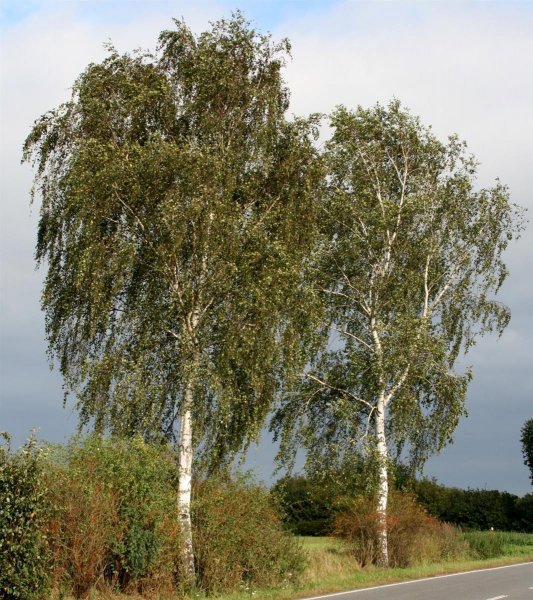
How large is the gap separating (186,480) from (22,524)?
5.26 m

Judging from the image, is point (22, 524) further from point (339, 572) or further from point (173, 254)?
point (339, 572)

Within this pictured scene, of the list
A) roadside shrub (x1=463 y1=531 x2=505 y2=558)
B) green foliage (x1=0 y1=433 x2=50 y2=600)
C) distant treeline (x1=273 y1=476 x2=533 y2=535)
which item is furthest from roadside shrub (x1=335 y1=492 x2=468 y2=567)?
distant treeline (x1=273 y1=476 x2=533 y2=535)

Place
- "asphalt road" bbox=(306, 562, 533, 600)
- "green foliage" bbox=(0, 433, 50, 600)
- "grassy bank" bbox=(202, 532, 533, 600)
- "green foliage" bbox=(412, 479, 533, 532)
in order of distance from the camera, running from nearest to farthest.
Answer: "green foliage" bbox=(0, 433, 50, 600), "asphalt road" bbox=(306, 562, 533, 600), "grassy bank" bbox=(202, 532, 533, 600), "green foliage" bbox=(412, 479, 533, 532)

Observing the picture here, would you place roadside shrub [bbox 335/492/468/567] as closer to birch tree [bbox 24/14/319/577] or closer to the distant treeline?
birch tree [bbox 24/14/319/577]

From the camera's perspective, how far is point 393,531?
29125mm

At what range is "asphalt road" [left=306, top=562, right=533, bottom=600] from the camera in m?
19.0

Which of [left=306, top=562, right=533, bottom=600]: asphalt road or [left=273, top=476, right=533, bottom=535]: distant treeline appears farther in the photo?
[left=273, top=476, right=533, bottom=535]: distant treeline

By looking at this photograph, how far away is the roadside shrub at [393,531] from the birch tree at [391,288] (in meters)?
0.45

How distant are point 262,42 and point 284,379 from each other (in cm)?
888

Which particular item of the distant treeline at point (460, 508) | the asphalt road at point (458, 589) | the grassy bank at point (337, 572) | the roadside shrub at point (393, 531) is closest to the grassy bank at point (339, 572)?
the grassy bank at point (337, 572)

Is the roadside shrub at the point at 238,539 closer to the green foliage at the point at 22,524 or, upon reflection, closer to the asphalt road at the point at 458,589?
the asphalt road at the point at 458,589

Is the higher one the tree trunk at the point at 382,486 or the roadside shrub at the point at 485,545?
the tree trunk at the point at 382,486

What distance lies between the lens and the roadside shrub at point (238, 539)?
20766mm

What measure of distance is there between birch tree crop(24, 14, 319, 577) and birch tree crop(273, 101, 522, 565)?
816cm
